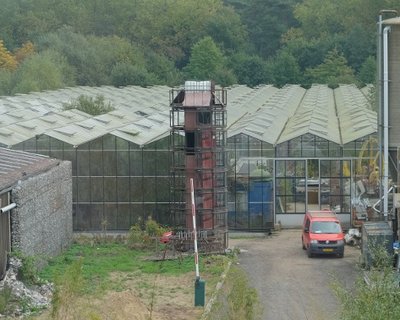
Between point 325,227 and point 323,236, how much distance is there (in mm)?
354

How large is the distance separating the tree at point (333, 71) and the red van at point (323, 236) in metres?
61.5

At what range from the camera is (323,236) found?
3281 cm

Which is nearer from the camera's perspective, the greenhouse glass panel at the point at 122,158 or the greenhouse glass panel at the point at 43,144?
the greenhouse glass panel at the point at 122,158

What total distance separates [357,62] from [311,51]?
459cm

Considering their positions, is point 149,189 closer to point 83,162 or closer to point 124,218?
point 124,218

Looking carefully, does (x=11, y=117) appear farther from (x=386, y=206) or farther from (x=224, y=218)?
(x=386, y=206)

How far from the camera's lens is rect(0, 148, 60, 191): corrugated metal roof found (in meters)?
29.0

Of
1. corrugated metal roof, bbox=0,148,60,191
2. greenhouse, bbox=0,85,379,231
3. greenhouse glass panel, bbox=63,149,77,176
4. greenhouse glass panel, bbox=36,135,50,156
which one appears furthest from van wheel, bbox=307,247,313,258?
greenhouse glass panel, bbox=36,135,50,156

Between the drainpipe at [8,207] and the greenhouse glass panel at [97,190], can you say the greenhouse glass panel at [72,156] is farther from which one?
the drainpipe at [8,207]

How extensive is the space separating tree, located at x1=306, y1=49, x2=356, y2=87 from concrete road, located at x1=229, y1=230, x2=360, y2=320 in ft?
191

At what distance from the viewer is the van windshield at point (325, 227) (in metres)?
32.9

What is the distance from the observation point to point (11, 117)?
48.4 metres

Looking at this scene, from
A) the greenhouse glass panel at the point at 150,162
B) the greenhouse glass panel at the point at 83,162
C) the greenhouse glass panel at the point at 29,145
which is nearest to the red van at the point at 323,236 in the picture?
the greenhouse glass panel at the point at 150,162

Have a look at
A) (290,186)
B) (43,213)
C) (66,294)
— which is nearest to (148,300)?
(43,213)
